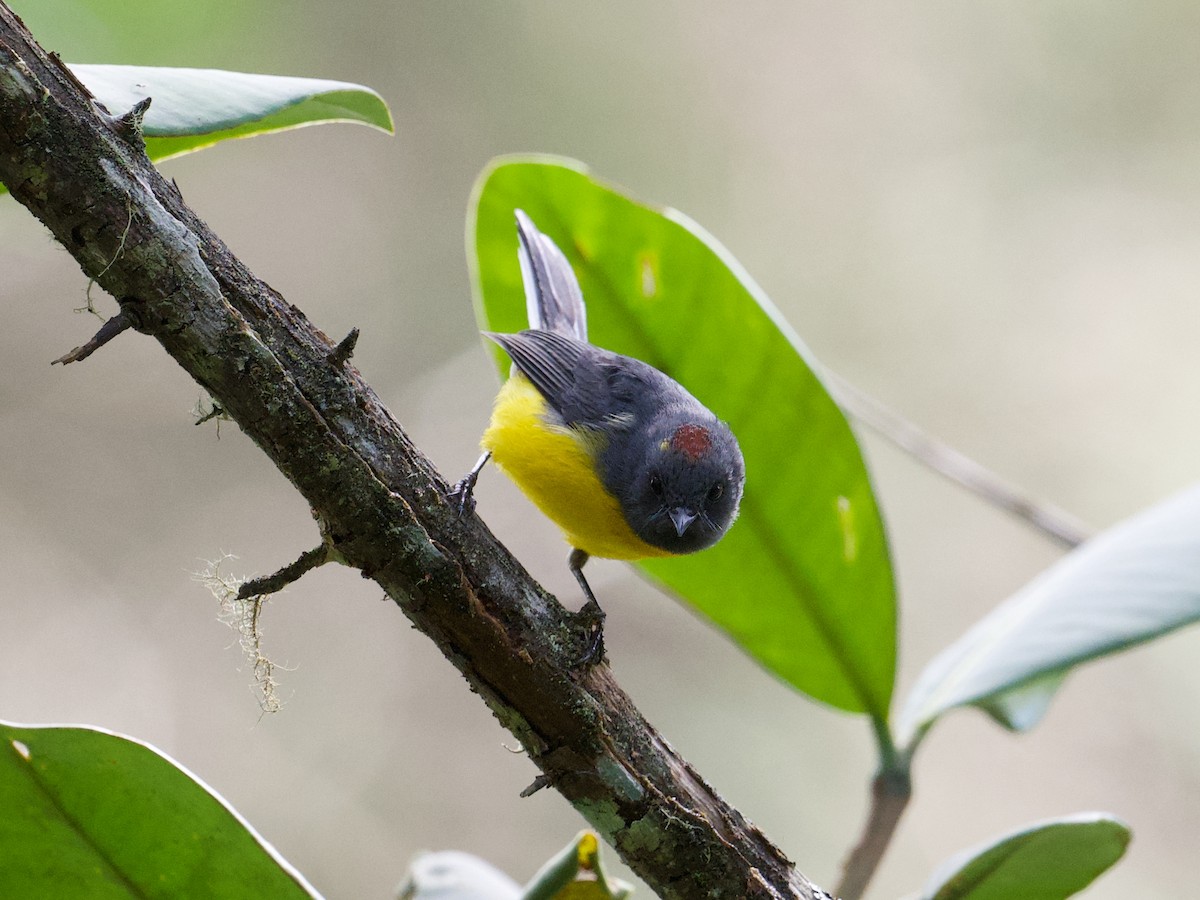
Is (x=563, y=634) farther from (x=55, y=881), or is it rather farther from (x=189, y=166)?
(x=189, y=166)

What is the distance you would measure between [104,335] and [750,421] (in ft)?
4.79

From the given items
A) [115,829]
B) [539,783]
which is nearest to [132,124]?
[115,829]

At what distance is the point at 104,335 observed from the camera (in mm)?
1439

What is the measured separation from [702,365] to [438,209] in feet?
17.2

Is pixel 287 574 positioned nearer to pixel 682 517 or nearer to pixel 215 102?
pixel 215 102

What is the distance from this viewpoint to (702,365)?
8.26 ft

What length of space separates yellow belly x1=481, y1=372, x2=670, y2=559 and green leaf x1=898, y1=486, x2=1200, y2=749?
0.81 m

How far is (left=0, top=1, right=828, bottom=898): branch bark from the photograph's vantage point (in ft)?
4.88

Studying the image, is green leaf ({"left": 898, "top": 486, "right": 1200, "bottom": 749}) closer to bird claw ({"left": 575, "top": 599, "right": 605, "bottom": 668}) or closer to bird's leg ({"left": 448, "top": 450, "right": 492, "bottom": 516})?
bird claw ({"left": 575, "top": 599, "right": 605, "bottom": 668})

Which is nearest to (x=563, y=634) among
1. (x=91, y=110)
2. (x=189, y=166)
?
(x=91, y=110)

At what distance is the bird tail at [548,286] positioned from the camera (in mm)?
2660

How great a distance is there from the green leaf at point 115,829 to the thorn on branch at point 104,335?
1.64 feet

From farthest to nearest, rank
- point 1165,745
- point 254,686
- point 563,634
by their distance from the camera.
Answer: point 1165,745
point 254,686
point 563,634

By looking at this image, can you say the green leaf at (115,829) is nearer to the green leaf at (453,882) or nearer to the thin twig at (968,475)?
the green leaf at (453,882)
